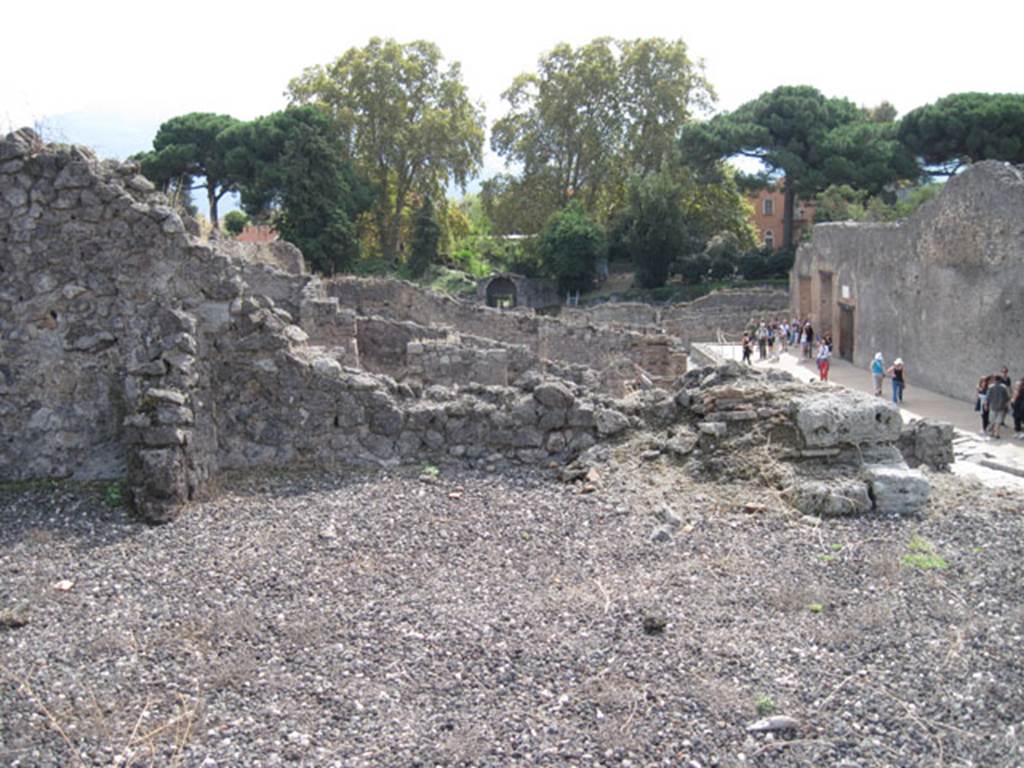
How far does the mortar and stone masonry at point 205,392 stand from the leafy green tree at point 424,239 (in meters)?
41.0

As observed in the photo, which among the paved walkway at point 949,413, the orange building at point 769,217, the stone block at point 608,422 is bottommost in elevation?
the paved walkway at point 949,413

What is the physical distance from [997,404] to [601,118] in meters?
41.5

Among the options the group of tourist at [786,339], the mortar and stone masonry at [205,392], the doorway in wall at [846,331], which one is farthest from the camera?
the group of tourist at [786,339]

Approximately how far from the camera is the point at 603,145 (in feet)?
176

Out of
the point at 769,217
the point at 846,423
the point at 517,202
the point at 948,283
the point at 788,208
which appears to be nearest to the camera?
the point at 846,423

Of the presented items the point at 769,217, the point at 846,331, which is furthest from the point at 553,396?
the point at 769,217

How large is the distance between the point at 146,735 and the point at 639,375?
39.9ft

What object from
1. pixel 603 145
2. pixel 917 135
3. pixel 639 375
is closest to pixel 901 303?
pixel 639 375

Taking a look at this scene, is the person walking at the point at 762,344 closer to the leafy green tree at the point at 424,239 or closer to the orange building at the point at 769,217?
the leafy green tree at the point at 424,239

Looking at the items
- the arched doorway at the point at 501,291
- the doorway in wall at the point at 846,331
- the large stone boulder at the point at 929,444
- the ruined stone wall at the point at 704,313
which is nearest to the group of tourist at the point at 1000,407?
the large stone boulder at the point at 929,444

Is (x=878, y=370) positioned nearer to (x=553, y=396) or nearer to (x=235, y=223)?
(x=553, y=396)

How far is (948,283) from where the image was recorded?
19812mm

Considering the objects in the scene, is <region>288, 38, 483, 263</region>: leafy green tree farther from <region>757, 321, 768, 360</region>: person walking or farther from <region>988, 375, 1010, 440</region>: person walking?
<region>988, 375, 1010, 440</region>: person walking

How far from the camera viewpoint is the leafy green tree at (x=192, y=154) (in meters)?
44.5
